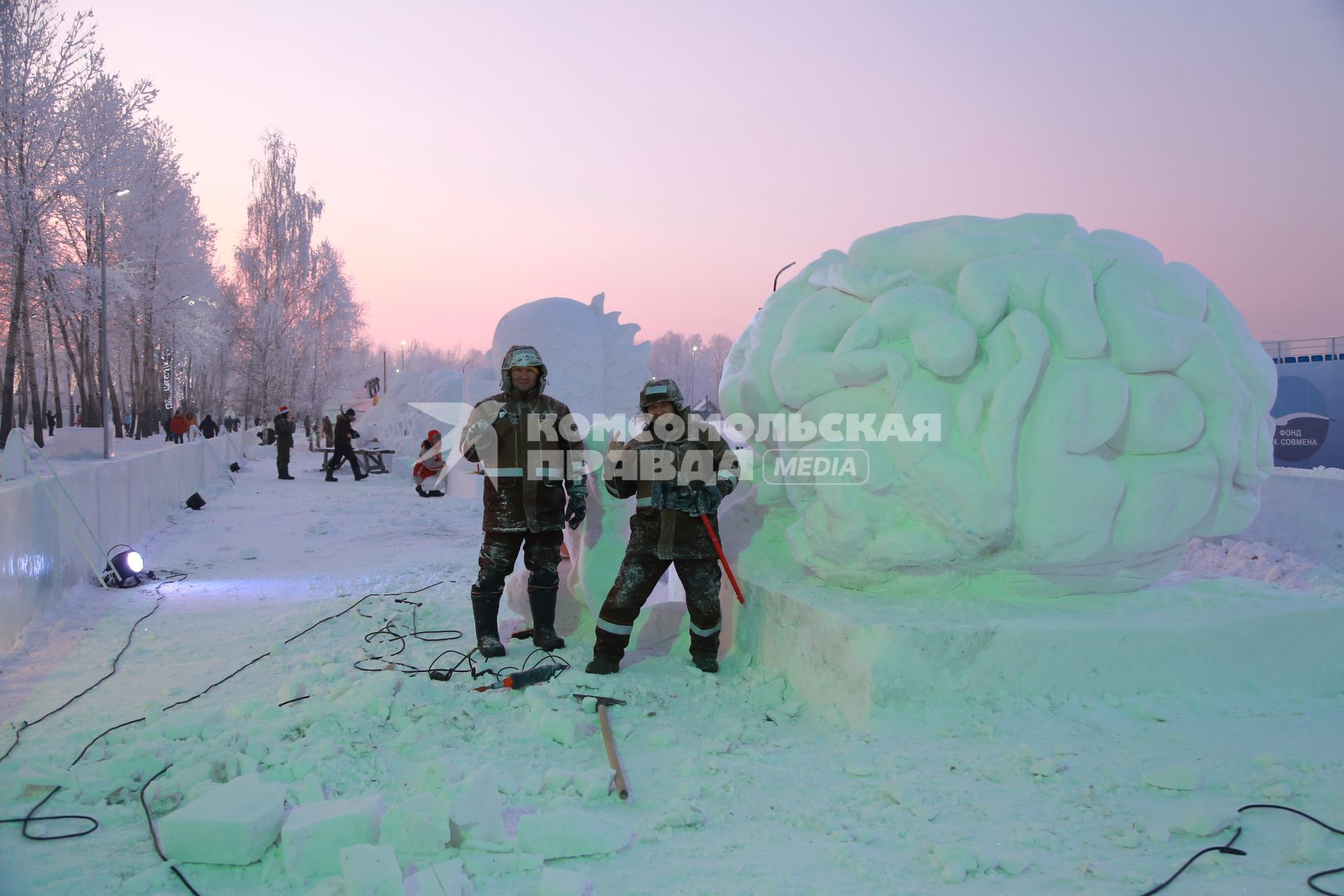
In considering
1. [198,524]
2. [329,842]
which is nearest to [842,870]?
[329,842]

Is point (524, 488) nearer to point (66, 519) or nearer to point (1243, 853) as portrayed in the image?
point (1243, 853)

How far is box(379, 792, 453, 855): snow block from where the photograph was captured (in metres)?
2.42

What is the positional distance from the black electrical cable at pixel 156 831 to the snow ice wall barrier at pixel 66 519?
245 centimetres

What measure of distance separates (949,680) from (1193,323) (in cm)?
205

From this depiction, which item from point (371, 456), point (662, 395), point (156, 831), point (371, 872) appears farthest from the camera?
point (371, 456)

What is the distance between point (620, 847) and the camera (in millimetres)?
2506

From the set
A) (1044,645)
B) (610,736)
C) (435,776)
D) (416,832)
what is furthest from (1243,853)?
(435,776)

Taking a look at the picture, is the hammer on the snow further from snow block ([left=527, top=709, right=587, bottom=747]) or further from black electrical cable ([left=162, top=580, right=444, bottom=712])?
black electrical cable ([left=162, top=580, right=444, bottom=712])

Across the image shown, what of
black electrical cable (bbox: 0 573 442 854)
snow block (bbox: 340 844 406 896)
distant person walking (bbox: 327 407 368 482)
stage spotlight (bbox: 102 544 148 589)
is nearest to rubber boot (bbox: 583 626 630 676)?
black electrical cable (bbox: 0 573 442 854)

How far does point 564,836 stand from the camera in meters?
2.46

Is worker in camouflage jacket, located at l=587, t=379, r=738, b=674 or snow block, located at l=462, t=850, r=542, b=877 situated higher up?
worker in camouflage jacket, located at l=587, t=379, r=738, b=674

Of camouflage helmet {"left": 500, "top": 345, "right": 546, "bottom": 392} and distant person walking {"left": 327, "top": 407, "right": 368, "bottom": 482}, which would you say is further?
distant person walking {"left": 327, "top": 407, "right": 368, "bottom": 482}

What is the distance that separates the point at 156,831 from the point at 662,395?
279 centimetres

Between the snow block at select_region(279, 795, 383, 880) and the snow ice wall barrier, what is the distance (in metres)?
3.38
